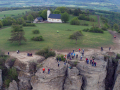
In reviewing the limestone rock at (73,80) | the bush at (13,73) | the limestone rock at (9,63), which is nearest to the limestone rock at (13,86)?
the bush at (13,73)

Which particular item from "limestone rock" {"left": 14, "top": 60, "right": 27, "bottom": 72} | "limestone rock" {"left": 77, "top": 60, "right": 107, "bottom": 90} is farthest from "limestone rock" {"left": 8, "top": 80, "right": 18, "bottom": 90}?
"limestone rock" {"left": 77, "top": 60, "right": 107, "bottom": 90}

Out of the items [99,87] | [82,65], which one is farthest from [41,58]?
[99,87]

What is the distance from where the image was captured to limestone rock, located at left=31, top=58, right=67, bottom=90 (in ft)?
75.8

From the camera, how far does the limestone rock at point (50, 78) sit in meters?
23.1

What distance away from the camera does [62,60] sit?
88.6ft

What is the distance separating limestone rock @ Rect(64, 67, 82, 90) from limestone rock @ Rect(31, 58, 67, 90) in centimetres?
126

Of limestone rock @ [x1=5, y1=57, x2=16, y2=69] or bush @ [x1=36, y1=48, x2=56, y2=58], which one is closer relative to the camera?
limestone rock @ [x1=5, y1=57, x2=16, y2=69]

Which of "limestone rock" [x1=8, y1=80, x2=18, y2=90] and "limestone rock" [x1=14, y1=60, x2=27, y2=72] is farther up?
"limestone rock" [x1=14, y1=60, x2=27, y2=72]

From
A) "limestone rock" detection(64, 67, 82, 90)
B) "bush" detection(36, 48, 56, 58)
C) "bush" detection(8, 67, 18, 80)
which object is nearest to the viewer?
"limestone rock" detection(64, 67, 82, 90)

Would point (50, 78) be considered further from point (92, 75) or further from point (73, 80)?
point (92, 75)

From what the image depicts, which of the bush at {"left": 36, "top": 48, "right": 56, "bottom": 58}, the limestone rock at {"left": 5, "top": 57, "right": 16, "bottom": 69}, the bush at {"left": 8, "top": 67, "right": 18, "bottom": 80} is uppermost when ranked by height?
the bush at {"left": 36, "top": 48, "right": 56, "bottom": 58}

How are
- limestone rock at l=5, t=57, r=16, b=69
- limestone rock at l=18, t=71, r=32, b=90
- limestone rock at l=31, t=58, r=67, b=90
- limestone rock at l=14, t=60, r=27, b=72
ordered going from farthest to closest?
limestone rock at l=5, t=57, r=16, b=69
limestone rock at l=14, t=60, r=27, b=72
limestone rock at l=18, t=71, r=32, b=90
limestone rock at l=31, t=58, r=67, b=90

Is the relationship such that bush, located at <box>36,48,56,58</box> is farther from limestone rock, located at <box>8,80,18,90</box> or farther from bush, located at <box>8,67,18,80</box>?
limestone rock, located at <box>8,80,18,90</box>

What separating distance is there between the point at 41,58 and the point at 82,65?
29.1ft
